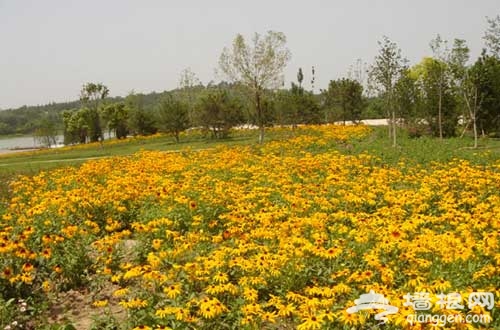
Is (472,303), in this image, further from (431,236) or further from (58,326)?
(58,326)

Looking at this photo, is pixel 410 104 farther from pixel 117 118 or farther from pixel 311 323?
pixel 117 118

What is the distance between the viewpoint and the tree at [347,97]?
1614 inches

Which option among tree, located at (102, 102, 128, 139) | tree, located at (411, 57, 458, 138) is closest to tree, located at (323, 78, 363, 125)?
tree, located at (411, 57, 458, 138)

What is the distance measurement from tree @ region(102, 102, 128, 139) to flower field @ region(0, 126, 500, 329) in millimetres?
48823

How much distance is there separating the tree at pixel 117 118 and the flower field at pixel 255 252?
4882 centimetres

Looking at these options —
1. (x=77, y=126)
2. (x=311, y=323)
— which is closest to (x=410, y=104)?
(x=311, y=323)

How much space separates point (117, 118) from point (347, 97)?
3031cm

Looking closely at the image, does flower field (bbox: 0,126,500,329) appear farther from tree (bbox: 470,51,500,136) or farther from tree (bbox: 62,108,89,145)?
tree (bbox: 62,108,89,145)

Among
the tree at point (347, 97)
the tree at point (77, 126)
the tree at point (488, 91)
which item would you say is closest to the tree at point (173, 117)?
the tree at point (347, 97)

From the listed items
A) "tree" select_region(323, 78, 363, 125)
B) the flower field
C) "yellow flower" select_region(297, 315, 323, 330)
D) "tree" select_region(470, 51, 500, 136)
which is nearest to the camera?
"yellow flower" select_region(297, 315, 323, 330)

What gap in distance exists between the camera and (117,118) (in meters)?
58.9

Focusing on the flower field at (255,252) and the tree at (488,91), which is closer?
the flower field at (255,252)

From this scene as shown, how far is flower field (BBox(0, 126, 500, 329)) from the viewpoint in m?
5.08

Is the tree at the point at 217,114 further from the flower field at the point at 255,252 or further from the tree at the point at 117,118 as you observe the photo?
the flower field at the point at 255,252
